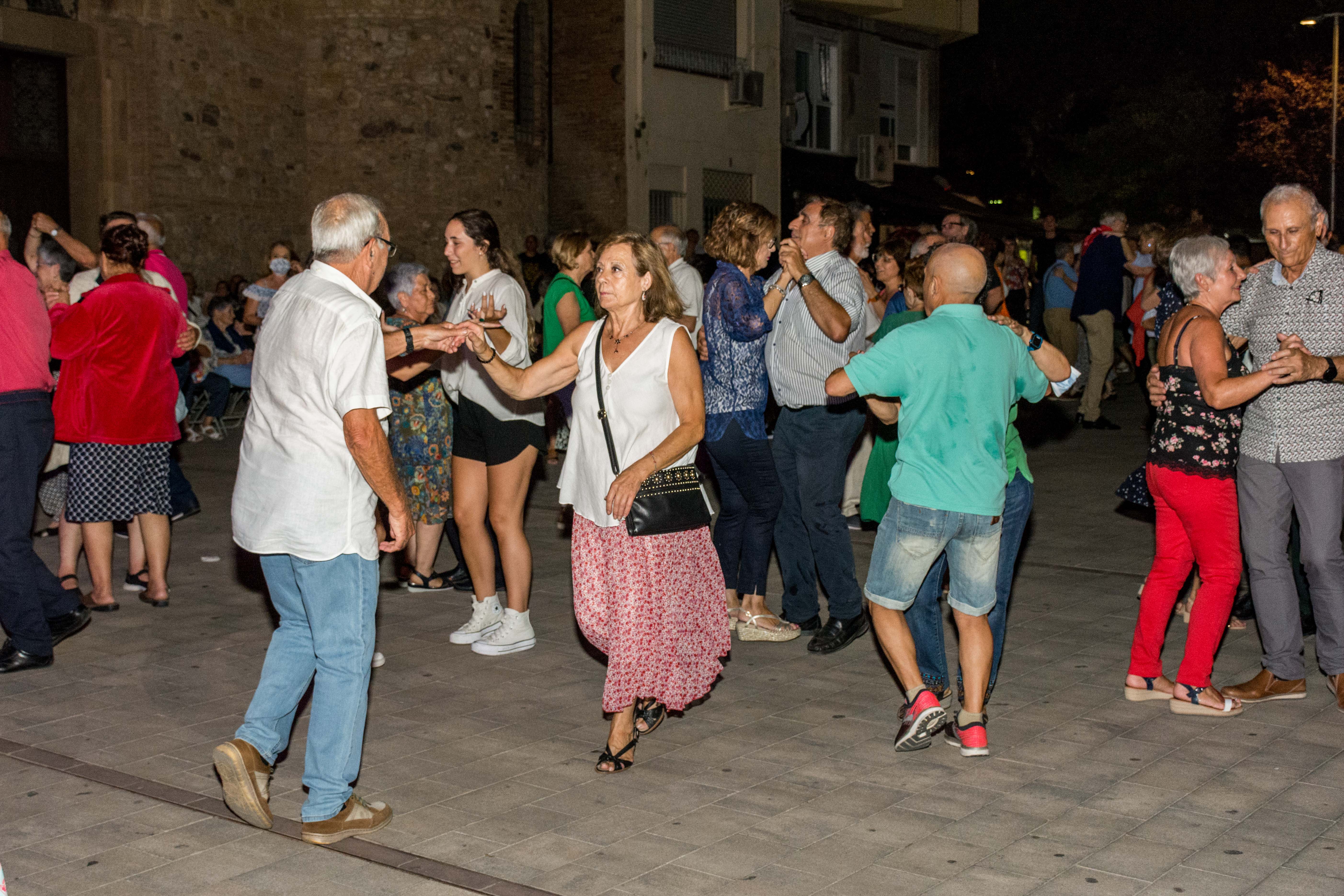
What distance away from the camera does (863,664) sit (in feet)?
21.9

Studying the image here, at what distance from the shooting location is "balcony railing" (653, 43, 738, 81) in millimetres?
24875

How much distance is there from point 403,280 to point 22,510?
7.23ft

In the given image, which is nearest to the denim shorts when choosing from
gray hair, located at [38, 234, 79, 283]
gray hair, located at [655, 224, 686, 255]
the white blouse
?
the white blouse

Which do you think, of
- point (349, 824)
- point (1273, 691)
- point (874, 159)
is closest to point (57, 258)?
point (349, 824)

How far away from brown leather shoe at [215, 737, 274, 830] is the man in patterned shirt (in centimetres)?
381

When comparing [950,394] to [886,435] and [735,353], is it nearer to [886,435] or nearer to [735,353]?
[735,353]

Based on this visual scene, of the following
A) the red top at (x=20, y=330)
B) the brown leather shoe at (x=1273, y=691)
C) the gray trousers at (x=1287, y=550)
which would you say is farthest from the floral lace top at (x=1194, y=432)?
the red top at (x=20, y=330)

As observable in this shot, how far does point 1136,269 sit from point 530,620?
9127 mm

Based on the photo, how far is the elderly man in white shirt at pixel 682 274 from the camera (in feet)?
27.8

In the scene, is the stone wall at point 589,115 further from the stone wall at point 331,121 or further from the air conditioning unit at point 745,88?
the air conditioning unit at point 745,88

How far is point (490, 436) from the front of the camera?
22.0ft

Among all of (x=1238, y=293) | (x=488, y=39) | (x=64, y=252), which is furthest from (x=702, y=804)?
(x=488, y=39)

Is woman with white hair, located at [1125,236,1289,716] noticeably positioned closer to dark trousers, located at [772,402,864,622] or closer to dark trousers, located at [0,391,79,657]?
dark trousers, located at [772,402,864,622]

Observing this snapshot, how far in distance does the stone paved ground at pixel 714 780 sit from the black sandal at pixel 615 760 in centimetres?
5
